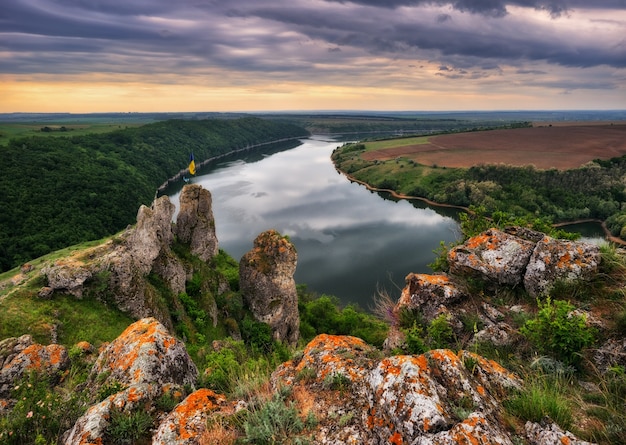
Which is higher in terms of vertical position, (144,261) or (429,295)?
(429,295)

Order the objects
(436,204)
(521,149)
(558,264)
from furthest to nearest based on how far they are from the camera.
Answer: (521,149) < (436,204) < (558,264)

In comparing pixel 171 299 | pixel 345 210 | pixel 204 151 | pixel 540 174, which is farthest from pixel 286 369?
pixel 204 151

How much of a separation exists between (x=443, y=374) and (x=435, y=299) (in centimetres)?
381

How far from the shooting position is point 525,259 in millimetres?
8906

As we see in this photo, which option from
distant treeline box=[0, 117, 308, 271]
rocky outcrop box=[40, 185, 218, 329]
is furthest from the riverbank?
distant treeline box=[0, 117, 308, 271]

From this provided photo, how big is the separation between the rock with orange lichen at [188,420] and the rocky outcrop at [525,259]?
7.27m

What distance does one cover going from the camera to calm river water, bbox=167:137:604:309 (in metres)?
49.7

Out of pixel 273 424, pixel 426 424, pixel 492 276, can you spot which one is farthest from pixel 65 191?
pixel 426 424

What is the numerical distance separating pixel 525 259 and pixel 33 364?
13854mm

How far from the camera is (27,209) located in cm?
6519

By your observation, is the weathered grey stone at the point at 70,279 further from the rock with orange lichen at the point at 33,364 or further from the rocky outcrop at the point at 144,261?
the rock with orange lichen at the point at 33,364

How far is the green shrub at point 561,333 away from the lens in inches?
240

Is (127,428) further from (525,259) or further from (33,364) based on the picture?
(525,259)

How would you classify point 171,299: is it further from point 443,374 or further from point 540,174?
point 540,174
